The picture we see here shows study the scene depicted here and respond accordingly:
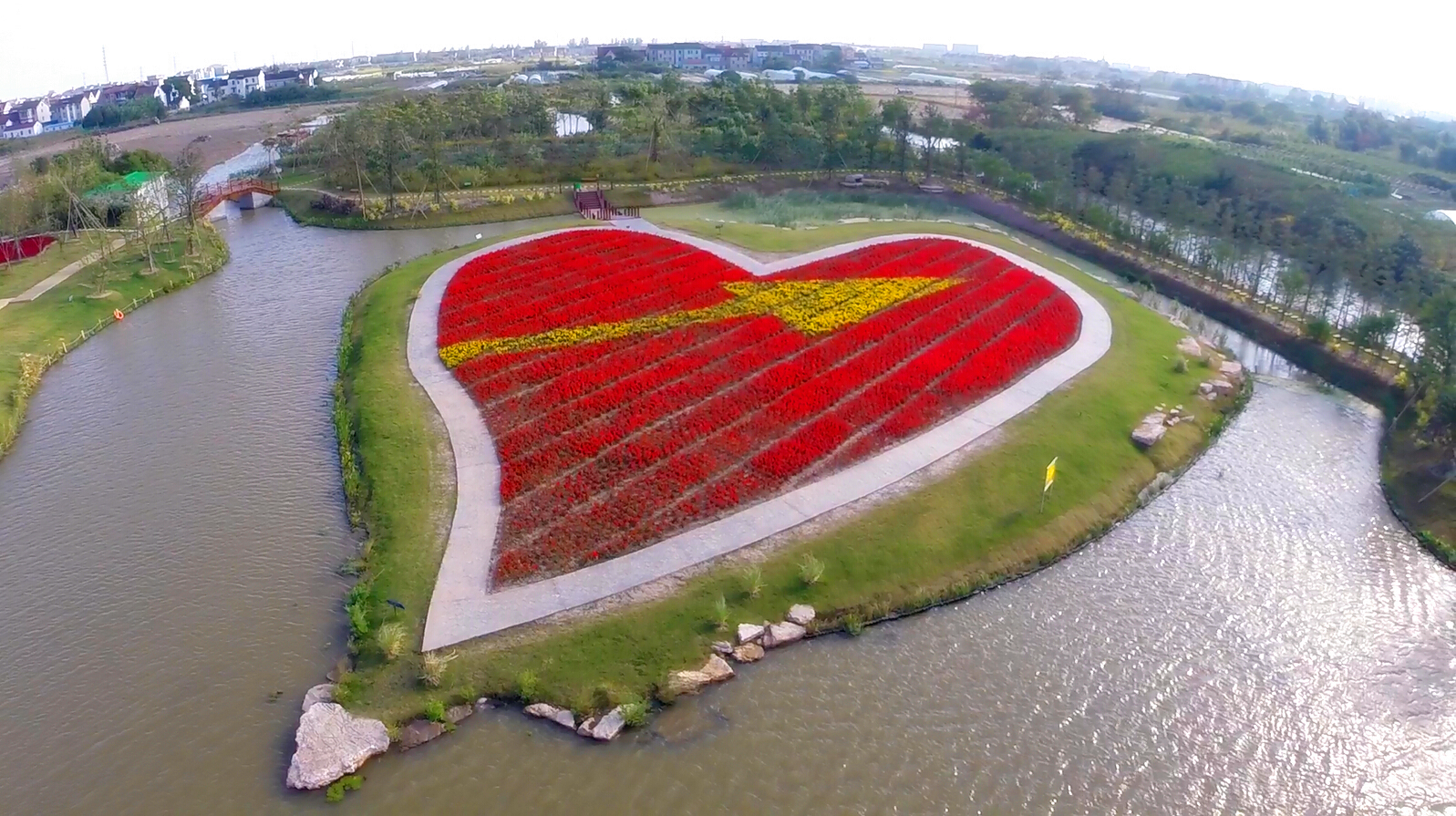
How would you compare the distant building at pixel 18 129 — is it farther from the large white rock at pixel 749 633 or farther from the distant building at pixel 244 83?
the large white rock at pixel 749 633

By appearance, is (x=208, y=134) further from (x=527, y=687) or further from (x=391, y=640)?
(x=527, y=687)

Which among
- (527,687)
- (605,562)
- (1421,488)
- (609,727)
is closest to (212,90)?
(605,562)

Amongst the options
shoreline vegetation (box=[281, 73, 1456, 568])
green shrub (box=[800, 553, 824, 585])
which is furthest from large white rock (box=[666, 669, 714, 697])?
shoreline vegetation (box=[281, 73, 1456, 568])

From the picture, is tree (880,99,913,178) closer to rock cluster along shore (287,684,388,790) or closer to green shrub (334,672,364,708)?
green shrub (334,672,364,708)

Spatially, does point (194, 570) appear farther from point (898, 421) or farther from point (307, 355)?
point (898, 421)

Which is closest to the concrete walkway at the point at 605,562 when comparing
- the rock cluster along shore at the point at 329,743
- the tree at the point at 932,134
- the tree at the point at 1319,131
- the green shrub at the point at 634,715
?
the rock cluster along shore at the point at 329,743
